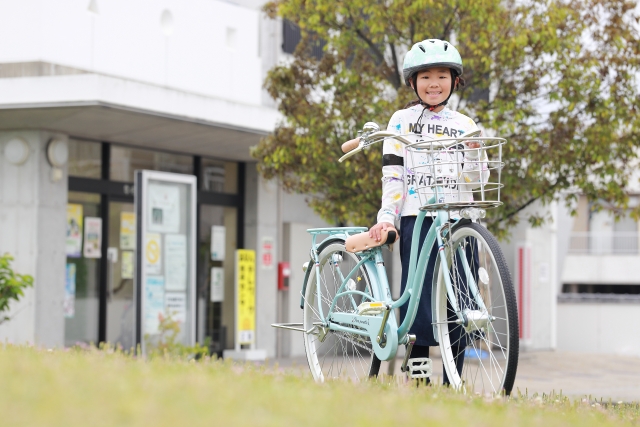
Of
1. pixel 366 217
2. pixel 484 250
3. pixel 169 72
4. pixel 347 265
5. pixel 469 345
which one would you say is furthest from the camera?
pixel 169 72

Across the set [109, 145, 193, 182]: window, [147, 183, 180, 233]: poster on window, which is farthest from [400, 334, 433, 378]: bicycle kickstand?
[109, 145, 193, 182]: window

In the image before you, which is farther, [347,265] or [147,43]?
[147,43]

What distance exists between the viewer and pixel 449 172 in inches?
195

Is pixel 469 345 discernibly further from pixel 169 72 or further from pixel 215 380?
pixel 169 72

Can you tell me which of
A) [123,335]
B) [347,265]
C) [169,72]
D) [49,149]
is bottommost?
[123,335]

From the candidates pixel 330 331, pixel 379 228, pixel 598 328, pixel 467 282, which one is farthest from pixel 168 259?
pixel 598 328

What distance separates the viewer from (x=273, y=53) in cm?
1705

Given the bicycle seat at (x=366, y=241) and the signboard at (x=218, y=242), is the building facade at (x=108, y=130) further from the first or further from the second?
the bicycle seat at (x=366, y=241)

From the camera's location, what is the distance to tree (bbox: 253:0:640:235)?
11.4 meters

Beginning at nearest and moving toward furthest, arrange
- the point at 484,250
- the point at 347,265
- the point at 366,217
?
the point at 484,250 < the point at 347,265 < the point at 366,217

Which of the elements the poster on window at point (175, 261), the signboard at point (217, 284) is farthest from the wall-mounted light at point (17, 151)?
the signboard at point (217, 284)

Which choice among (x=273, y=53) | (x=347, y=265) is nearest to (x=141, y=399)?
(x=347, y=265)

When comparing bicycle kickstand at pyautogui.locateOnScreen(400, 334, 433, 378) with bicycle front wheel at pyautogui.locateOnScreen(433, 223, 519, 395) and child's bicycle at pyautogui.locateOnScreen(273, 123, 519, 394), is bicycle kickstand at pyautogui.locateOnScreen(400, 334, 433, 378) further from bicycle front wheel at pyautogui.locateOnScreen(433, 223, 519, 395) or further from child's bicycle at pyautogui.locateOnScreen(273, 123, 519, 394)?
bicycle front wheel at pyautogui.locateOnScreen(433, 223, 519, 395)

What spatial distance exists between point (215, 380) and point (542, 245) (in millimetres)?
21047
